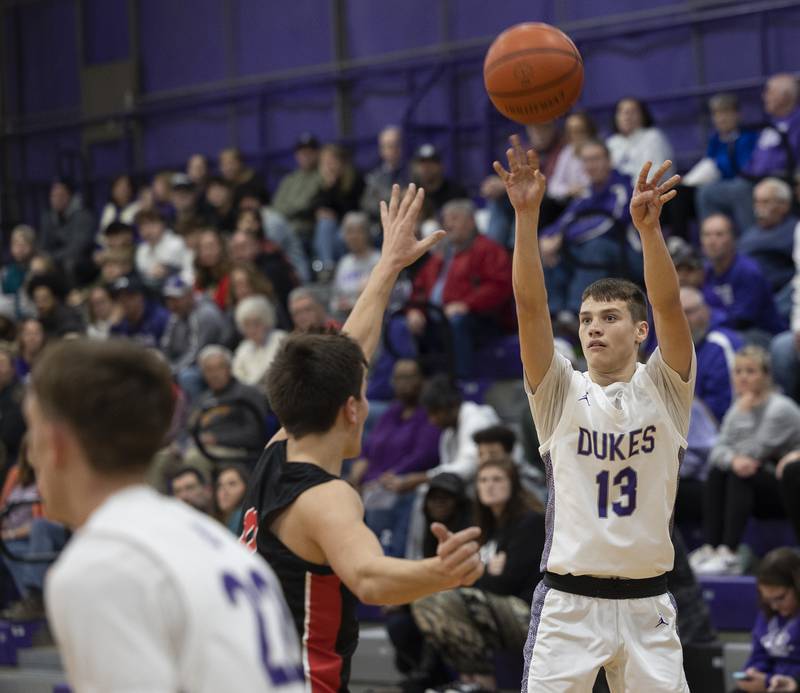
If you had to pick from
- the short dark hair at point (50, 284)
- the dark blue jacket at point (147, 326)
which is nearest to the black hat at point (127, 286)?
the dark blue jacket at point (147, 326)

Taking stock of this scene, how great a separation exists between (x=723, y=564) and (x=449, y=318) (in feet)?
11.6

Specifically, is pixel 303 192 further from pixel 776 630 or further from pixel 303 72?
pixel 776 630

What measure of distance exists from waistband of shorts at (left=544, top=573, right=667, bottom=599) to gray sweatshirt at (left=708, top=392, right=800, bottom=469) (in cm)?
329

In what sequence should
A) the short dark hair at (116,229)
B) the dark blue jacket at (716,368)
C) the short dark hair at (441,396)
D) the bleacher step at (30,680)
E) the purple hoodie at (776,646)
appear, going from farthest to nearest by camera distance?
the short dark hair at (116,229), the bleacher step at (30,680), the short dark hair at (441,396), the dark blue jacket at (716,368), the purple hoodie at (776,646)

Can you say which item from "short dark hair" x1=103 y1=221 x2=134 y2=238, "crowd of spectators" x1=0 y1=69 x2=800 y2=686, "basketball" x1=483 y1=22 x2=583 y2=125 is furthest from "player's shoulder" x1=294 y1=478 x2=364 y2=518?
"short dark hair" x1=103 y1=221 x2=134 y2=238

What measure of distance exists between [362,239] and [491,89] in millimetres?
6839

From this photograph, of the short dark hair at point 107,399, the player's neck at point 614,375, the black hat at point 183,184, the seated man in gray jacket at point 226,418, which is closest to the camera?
the short dark hair at point 107,399

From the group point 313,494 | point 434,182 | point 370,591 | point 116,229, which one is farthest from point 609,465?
point 116,229

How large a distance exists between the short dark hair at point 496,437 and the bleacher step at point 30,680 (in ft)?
11.6

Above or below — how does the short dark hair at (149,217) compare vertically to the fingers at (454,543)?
above

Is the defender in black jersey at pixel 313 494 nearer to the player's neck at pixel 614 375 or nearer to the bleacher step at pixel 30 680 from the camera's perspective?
the player's neck at pixel 614 375

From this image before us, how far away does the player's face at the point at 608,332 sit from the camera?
189 inches

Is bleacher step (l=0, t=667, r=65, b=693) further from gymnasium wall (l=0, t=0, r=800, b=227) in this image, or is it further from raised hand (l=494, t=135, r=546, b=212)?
gymnasium wall (l=0, t=0, r=800, b=227)

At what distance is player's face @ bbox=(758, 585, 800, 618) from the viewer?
6863 mm
